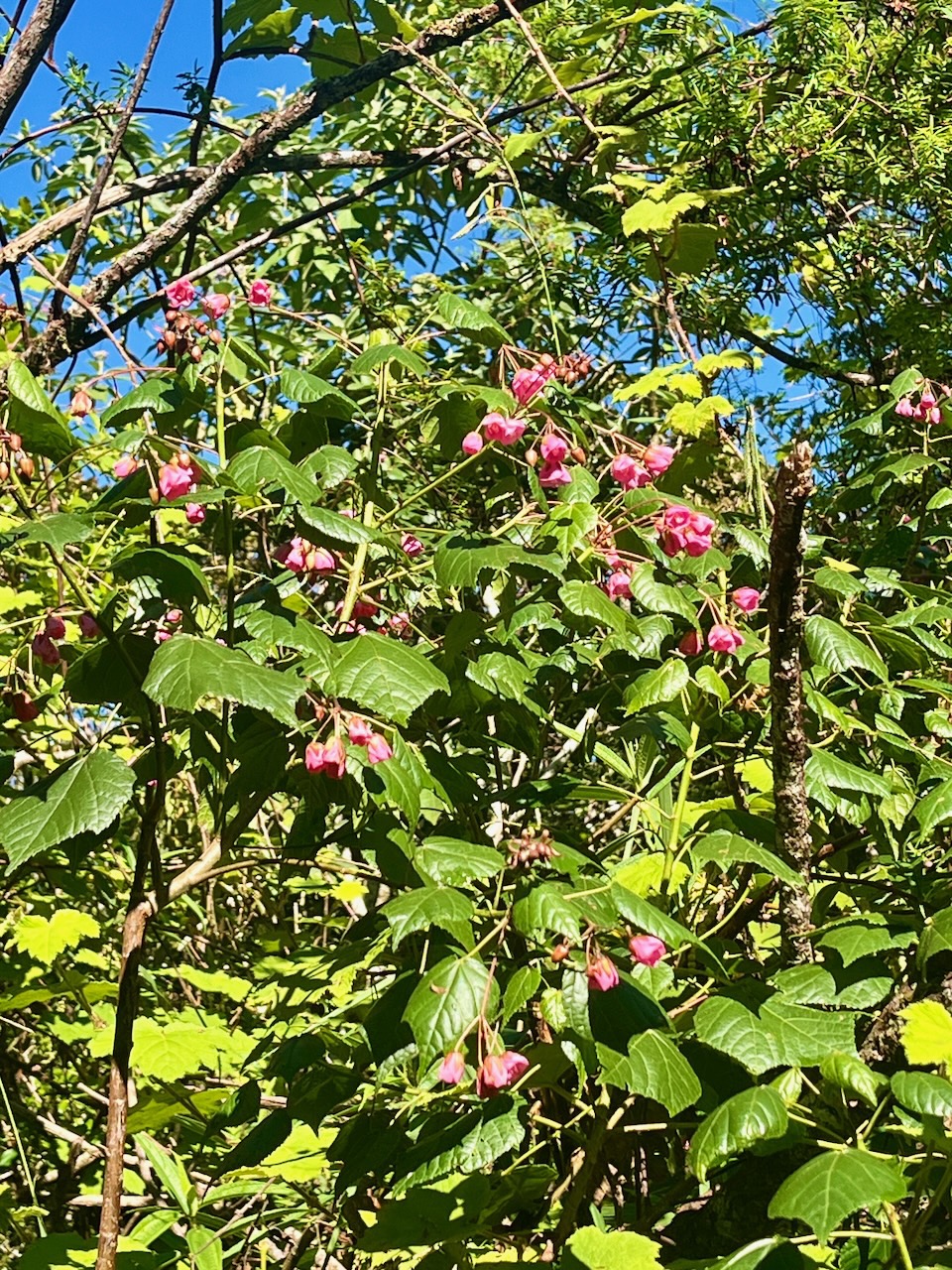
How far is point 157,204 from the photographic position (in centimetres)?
352

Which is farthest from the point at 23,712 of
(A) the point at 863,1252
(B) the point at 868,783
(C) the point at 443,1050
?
(A) the point at 863,1252

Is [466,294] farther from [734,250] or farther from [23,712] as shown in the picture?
[23,712]

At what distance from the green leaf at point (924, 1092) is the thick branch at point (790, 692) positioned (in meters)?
0.24

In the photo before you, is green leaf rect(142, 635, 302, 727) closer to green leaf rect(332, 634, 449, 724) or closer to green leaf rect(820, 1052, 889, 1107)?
green leaf rect(332, 634, 449, 724)

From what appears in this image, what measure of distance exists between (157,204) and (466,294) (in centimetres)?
108

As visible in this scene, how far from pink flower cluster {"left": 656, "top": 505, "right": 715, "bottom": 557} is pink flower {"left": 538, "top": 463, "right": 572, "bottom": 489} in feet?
0.40

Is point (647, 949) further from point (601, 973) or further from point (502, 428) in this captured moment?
point (502, 428)

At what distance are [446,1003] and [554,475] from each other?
0.67 m

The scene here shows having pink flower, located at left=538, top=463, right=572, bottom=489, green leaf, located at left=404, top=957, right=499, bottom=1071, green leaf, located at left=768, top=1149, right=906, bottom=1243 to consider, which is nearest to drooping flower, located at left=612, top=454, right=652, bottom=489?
pink flower, located at left=538, top=463, right=572, bottom=489

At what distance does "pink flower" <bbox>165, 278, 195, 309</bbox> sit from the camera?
1.47 meters

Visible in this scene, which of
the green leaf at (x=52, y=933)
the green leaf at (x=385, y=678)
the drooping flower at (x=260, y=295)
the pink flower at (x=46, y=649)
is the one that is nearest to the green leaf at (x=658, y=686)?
the green leaf at (x=385, y=678)

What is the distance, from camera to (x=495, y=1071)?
3.76ft

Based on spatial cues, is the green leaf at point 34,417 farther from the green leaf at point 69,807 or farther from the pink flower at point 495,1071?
the pink flower at point 495,1071

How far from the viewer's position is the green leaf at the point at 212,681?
104 cm
